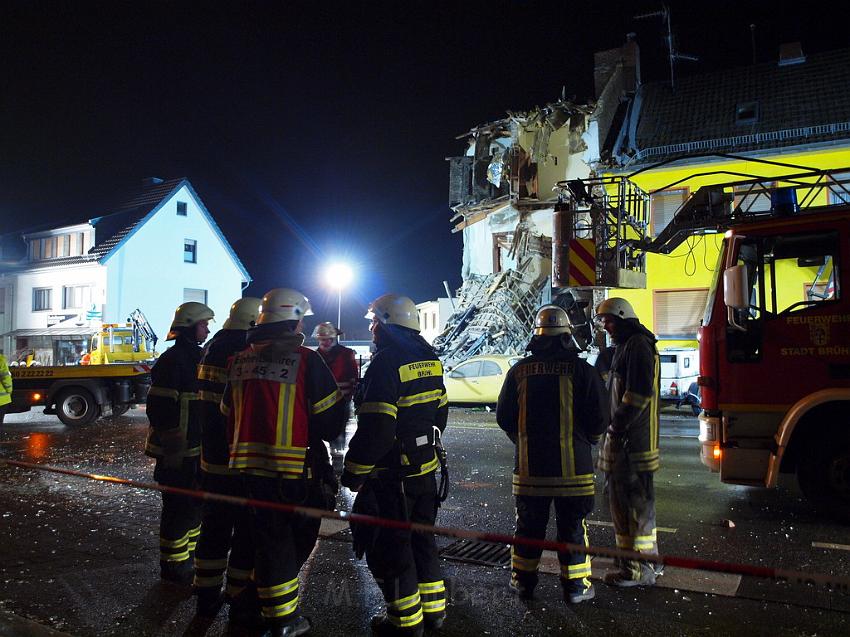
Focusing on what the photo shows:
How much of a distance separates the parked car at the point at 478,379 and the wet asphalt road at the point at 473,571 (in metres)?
6.96

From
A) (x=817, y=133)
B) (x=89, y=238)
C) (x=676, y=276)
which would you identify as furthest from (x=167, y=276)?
(x=817, y=133)

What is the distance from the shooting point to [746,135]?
18250mm

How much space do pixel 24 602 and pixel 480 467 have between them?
5665 mm

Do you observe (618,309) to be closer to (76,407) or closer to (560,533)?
(560,533)

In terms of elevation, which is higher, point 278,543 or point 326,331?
point 326,331

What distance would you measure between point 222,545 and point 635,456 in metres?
2.77

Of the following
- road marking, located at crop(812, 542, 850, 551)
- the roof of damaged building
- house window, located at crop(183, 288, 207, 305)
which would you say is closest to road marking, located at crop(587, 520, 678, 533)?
road marking, located at crop(812, 542, 850, 551)

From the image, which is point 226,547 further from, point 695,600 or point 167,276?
point 167,276

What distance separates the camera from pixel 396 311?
404 centimetres

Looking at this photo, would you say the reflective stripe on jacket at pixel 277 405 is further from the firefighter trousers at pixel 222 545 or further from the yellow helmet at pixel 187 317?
the yellow helmet at pixel 187 317

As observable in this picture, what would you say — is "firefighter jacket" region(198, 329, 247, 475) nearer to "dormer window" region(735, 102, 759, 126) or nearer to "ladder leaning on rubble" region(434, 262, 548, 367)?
"dormer window" region(735, 102, 759, 126)

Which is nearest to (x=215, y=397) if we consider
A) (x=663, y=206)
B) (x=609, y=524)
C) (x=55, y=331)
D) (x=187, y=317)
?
(x=187, y=317)

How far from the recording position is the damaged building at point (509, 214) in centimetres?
2528

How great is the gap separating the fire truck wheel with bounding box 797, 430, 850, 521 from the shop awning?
3008 cm
